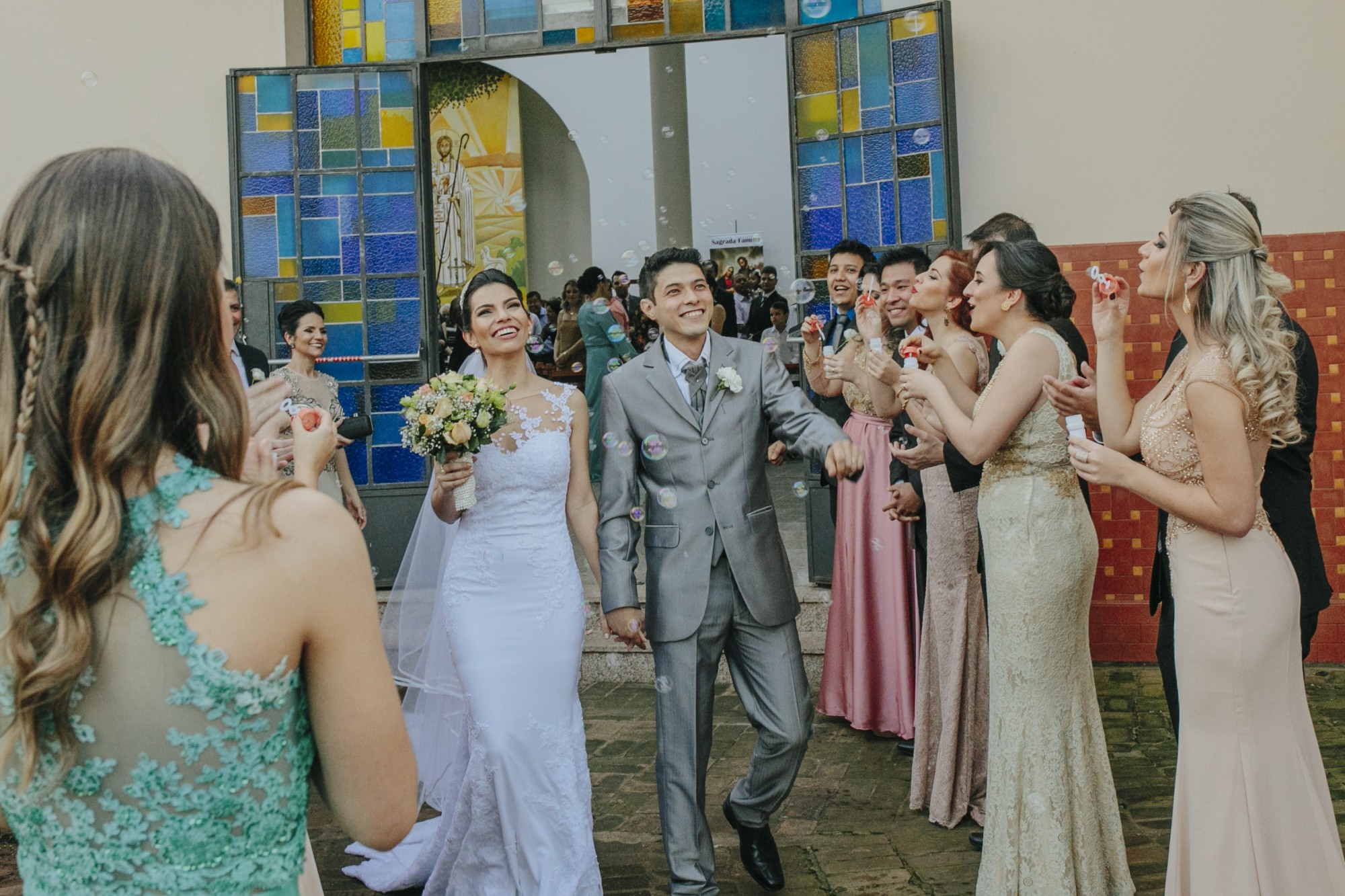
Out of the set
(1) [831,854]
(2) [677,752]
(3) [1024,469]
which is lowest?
(1) [831,854]

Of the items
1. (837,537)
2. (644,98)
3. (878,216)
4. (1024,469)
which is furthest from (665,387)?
(644,98)

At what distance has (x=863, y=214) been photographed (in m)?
7.48

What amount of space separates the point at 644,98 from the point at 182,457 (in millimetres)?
18668

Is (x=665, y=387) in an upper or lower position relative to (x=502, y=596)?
upper

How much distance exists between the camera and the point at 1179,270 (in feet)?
11.5

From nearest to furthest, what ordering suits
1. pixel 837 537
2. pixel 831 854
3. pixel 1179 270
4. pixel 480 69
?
pixel 1179 270
pixel 831 854
pixel 837 537
pixel 480 69

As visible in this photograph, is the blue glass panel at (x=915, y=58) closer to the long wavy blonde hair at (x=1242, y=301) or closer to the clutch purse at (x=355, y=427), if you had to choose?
the clutch purse at (x=355, y=427)

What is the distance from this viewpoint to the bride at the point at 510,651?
13.5ft

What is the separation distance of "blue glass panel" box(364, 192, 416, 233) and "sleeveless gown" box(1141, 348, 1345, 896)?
19.7 feet

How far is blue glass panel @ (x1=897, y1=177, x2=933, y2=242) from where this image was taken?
7.26 metres

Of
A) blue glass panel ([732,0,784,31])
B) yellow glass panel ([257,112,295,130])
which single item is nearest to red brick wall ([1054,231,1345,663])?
blue glass panel ([732,0,784,31])

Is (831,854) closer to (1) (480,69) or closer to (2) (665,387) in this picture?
(2) (665,387)

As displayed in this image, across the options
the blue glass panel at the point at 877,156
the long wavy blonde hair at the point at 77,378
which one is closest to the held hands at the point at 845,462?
the long wavy blonde hair at the point at 77,378

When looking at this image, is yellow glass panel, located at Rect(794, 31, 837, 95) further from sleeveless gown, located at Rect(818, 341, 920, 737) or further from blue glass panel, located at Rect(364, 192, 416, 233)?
blue glass panel, located at Rect(364, 192, 416, 233)
